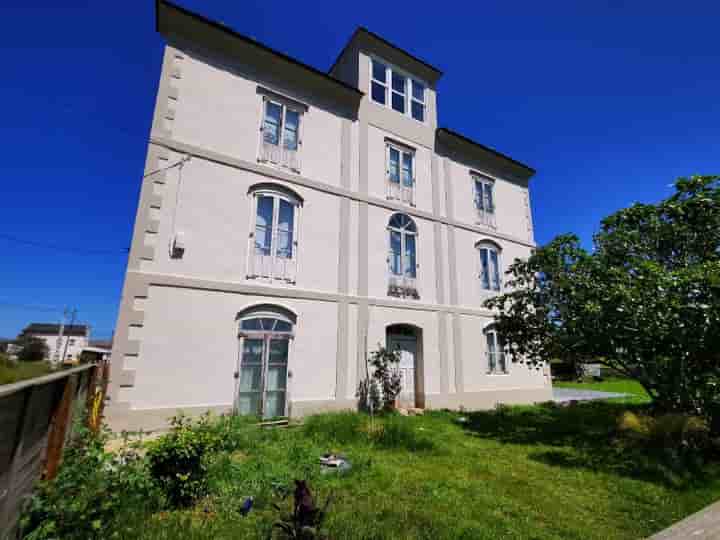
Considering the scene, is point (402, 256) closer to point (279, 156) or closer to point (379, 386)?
point (379, 386)

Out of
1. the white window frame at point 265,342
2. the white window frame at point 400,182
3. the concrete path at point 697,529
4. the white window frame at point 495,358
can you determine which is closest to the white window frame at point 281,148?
the white window frame at point 400,182

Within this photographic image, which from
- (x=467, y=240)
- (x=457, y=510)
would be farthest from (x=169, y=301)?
(x=467, y=240)

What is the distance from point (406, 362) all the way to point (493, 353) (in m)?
3.84

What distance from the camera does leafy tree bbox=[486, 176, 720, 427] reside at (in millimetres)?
6254

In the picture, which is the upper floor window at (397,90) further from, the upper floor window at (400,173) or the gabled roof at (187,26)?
the gabled roof at (187,26)

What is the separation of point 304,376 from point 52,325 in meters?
71.1

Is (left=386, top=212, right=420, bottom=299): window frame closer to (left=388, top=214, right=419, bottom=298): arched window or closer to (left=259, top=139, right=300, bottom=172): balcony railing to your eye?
(left=388, top=214, right=419, bottom=298): arched window

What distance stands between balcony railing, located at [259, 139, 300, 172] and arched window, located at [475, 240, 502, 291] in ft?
25.3

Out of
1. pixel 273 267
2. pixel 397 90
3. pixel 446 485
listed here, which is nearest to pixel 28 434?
pixel 446 485

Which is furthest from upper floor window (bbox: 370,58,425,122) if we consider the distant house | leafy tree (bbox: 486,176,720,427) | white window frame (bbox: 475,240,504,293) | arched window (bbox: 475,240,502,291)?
the distant house

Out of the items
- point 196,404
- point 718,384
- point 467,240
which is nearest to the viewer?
point 718,384

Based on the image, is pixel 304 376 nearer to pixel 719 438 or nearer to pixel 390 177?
pixel 390 177

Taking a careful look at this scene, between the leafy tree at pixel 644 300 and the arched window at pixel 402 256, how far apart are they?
113 inches

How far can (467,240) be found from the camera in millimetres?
13250
